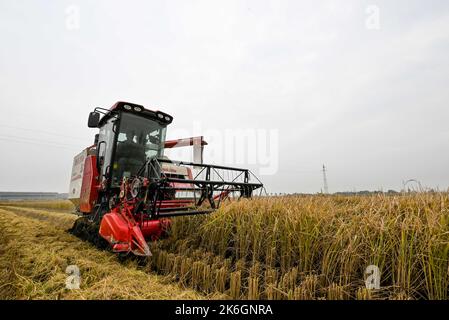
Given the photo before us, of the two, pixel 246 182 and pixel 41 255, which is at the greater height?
pixel 246 182

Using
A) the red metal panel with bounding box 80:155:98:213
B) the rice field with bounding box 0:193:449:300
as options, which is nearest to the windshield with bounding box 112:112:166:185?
the red metal panel with bounding box 80:155:98:213

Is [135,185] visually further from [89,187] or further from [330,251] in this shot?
[330,251]

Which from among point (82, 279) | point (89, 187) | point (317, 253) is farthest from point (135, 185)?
point (317, 253)

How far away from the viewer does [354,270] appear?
230 centimetres

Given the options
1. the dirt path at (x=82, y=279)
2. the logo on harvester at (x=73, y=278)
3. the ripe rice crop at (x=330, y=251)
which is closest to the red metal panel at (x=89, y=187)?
the dirt path at (x=82, y=279)

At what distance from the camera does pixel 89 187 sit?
5.35 m

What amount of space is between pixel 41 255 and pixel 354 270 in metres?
4.57

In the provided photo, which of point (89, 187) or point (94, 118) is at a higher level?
point (94, 118)

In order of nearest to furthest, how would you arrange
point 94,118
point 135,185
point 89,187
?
point 135,185 → point 94,118 → point 89,187

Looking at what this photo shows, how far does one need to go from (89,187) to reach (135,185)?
2218 mm

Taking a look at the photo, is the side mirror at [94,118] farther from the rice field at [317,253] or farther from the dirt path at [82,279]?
the rice field at [317,253]

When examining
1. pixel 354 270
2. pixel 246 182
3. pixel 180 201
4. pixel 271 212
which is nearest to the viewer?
pixel 354 270

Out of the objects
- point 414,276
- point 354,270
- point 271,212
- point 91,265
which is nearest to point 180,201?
point 91,265

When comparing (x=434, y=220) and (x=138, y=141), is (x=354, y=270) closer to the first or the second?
(x=434, y=220)
